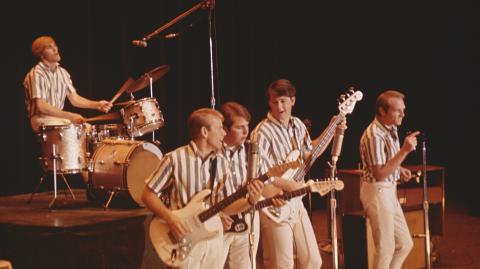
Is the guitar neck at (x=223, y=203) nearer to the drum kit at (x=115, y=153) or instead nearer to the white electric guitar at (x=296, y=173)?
the white electric guitar at (x=296, y=173)

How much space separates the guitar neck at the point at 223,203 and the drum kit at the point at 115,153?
235 cm

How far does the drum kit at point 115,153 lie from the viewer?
7516 mm

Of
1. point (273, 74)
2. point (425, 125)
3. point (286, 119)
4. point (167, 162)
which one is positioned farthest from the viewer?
point (425, 125)

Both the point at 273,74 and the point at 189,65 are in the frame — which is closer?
the point at 189,65

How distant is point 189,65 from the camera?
11.1m

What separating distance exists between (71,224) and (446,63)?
27.8ft

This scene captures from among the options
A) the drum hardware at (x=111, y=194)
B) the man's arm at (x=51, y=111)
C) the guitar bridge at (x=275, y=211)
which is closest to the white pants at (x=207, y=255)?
the guitar bridge at (x=275, y=211)

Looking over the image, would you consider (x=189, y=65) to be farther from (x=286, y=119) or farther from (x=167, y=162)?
(x=167, y=162)

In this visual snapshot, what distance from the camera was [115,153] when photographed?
7.55 m

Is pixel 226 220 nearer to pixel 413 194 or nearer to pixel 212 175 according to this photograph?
pixel 212 175

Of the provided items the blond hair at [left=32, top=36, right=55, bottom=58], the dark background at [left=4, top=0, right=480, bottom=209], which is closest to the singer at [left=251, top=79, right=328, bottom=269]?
the blond hair at [left=32, top=36, right=55, bottom=58]

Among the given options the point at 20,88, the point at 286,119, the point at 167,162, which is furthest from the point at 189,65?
the point at 167,162

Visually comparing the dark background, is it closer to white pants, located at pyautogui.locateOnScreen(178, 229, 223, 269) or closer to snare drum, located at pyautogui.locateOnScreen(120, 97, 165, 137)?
snare drum, located at pyautogui.locateOnScreen(120, 97, 165, 137)

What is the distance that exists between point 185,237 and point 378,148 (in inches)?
100
